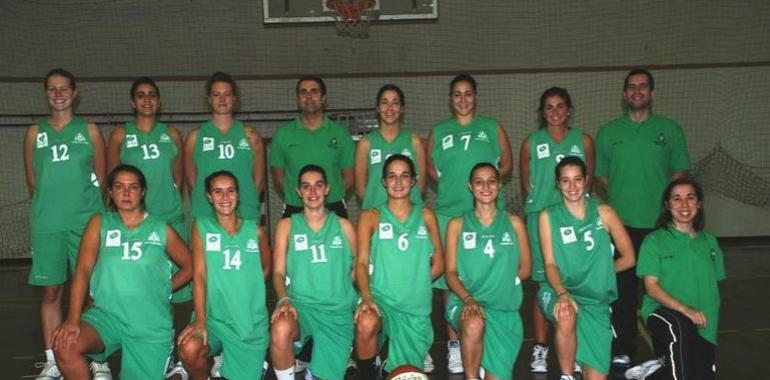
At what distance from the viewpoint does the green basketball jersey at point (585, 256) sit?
154 inches

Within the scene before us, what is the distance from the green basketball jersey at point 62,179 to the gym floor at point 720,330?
1.01 metres

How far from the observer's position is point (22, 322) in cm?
607

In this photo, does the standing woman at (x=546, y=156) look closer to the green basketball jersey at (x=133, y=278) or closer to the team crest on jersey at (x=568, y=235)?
the team crest on jersey at (x=568, y=235)

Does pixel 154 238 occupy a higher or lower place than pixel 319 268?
higher

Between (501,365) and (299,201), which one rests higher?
(299,201)

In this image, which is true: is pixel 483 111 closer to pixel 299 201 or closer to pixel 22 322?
pixel 299 201

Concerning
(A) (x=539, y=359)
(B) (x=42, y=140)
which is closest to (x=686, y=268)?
(A) (x=539, y=359)

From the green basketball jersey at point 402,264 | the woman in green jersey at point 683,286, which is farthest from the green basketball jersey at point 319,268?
the woman in green jersey at point 683,286

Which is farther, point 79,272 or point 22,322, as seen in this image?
point 22,322

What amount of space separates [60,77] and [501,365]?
2987 mm

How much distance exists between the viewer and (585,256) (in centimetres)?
395

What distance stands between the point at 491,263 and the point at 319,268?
0.91 meters

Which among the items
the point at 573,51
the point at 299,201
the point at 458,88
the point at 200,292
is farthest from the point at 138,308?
the point at 573,51

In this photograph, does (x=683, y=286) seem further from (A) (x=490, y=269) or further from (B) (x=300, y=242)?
(B) (x=300, y=242)
